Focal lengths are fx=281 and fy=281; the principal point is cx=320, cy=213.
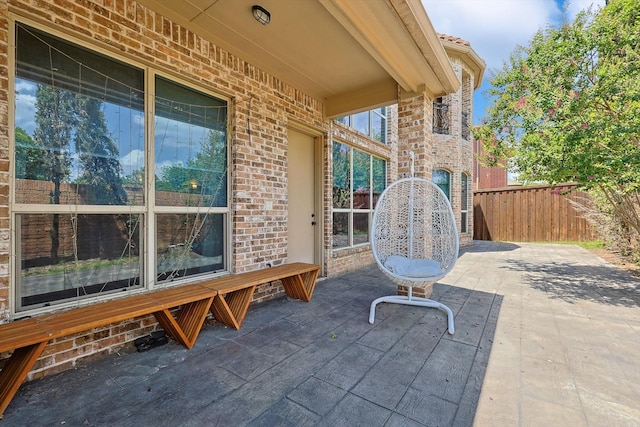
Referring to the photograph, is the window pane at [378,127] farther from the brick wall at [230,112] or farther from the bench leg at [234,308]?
the bench leg at [234,308]

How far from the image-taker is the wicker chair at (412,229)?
114 inches

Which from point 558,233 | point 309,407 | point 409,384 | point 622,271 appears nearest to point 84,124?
point 309,407

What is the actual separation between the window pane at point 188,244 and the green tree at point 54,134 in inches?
25.9

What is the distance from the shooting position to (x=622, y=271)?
465 centimetres

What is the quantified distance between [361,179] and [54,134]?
4248 millimetres

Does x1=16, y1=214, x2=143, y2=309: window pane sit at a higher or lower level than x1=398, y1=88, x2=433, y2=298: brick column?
lower

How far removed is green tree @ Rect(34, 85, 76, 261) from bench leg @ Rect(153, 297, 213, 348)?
0.84 meters

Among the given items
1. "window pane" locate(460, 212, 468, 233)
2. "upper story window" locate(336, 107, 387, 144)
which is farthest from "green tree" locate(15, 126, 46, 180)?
"window pane" locate(460, 212, 468, 233)

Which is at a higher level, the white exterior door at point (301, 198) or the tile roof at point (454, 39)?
the tile roof at point (454, 39)

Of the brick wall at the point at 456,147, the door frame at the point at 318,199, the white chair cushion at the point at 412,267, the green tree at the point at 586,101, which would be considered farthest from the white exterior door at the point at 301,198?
the brick wall at the point at 456,147

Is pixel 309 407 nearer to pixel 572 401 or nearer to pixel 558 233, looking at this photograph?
pixel 572 401

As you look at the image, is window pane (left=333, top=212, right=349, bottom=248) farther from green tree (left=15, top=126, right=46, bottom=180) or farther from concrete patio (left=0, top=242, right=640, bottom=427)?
green tree (left=15, top=126, right=46, bottom=180)

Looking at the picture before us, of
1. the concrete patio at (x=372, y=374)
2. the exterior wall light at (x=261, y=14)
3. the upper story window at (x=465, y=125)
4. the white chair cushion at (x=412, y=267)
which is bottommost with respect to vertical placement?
the concrete patio at (x=372, y=374)

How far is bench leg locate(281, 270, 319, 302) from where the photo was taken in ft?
10.4
